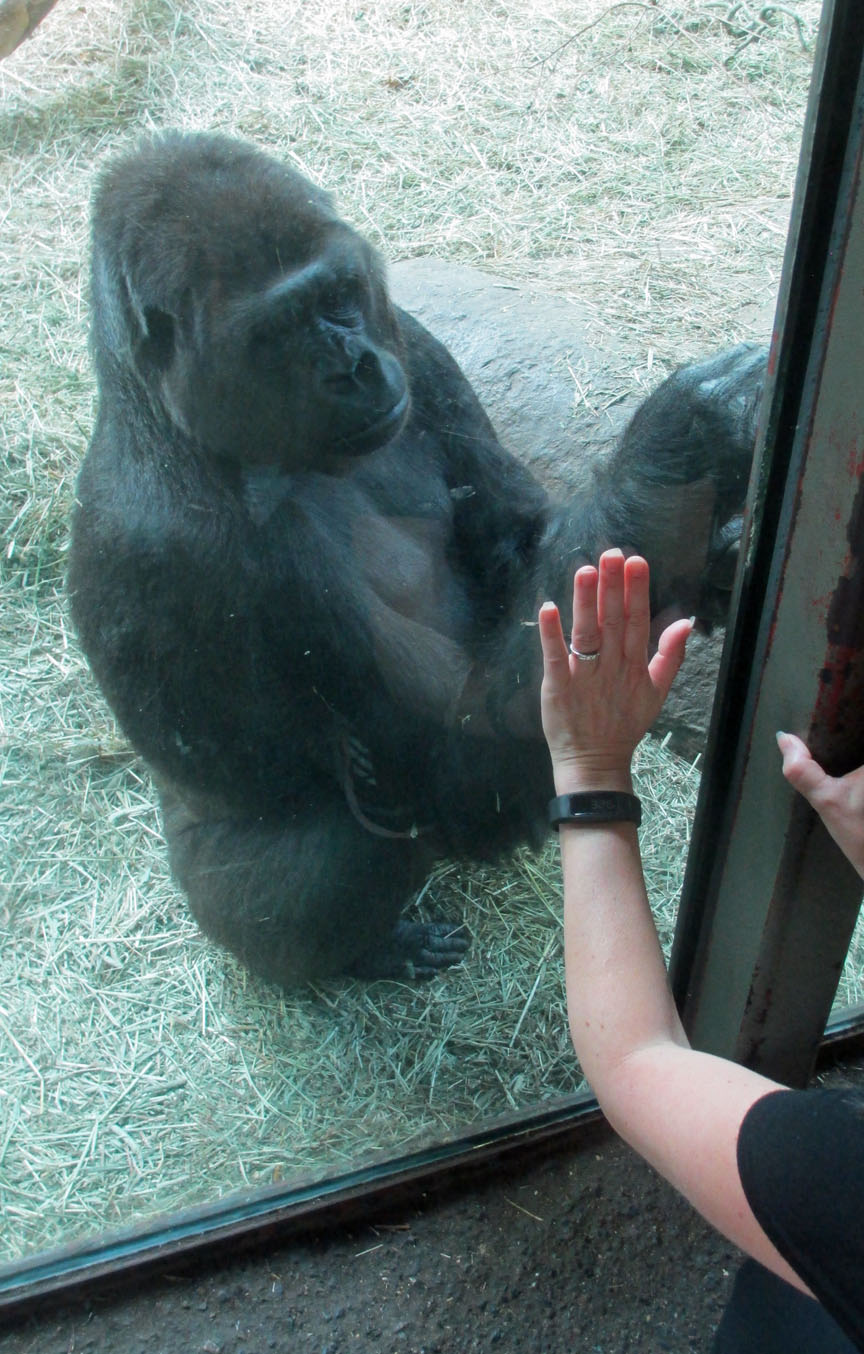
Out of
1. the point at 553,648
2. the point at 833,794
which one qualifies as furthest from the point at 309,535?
the point at 833,794

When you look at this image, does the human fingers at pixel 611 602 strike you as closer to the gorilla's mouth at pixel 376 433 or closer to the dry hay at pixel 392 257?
the dry hay at pixel 392 257

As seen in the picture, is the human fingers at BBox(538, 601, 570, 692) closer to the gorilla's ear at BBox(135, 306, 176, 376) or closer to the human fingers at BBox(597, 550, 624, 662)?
the human fingers at BBox(597, 550, 624, 662)

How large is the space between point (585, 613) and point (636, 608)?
0.21 ft

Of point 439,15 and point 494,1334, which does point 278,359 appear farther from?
point 494,1334

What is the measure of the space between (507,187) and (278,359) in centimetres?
44

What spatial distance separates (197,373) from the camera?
5.66ft

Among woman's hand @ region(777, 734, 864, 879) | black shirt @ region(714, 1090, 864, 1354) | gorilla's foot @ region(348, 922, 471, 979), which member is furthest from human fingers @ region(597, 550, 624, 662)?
gorilla's foot @ region(348, 922, 471, 979)

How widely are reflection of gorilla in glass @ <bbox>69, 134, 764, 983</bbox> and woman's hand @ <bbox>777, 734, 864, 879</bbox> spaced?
0.36 metres

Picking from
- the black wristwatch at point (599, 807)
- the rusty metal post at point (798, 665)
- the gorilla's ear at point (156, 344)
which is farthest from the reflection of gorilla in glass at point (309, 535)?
the black wristwatch at point (599, 807)

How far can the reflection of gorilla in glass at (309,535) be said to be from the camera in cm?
169

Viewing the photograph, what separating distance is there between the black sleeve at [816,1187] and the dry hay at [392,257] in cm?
88

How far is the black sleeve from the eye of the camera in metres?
1.03

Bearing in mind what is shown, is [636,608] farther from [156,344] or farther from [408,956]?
[408,956]

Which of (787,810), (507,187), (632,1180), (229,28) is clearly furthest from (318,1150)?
(229,28)
